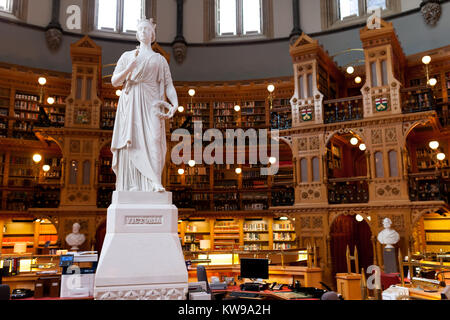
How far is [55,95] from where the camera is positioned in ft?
48.0

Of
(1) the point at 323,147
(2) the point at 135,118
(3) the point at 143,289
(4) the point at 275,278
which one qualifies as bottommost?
(4) the point at 275,278

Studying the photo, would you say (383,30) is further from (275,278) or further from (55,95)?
(55,95)

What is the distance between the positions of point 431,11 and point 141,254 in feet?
46.0

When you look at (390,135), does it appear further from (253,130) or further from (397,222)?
(253,130)

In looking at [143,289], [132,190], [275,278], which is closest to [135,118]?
[132,190]

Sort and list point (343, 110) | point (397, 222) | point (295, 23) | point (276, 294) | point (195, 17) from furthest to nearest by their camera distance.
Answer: point (195, 17)
point (295, 23)
point (343, 110)
point (397, 222)
point (276, 294)

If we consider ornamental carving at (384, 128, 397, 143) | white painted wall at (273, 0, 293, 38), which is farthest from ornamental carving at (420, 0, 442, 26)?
ornamental carving at (384, 128, 397, 143)

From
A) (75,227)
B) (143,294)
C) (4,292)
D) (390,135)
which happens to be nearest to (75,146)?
(75,227)

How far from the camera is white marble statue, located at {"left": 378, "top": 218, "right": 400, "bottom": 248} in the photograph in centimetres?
1029

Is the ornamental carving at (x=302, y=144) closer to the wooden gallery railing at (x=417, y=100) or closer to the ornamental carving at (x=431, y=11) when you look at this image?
the wooden gallery railing at (x=417, y=100)

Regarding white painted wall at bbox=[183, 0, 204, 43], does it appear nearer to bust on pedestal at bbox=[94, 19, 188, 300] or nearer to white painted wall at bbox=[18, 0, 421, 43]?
white painted wall at bbox=[18, 0, 421, 43]

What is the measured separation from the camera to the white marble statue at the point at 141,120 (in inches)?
156

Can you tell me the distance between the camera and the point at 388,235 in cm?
1034
